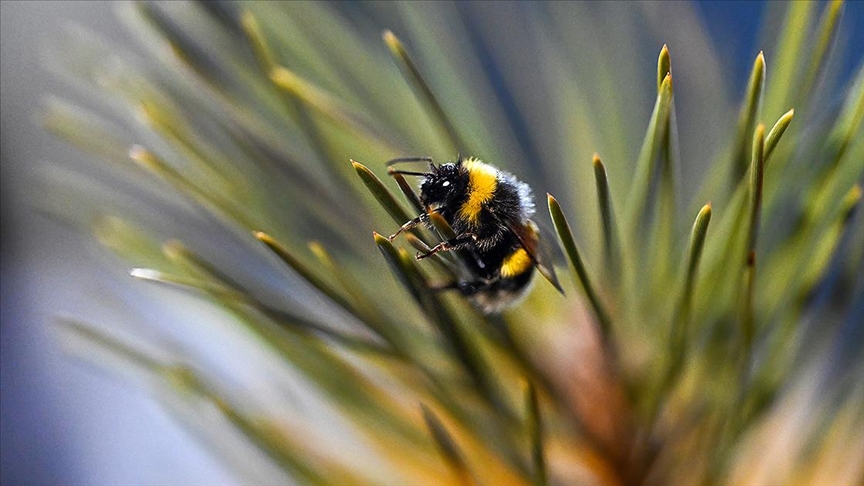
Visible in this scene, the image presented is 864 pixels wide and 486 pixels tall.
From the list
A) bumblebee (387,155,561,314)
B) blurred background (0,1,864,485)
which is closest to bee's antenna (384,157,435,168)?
bumblebee (387,155,561,314)

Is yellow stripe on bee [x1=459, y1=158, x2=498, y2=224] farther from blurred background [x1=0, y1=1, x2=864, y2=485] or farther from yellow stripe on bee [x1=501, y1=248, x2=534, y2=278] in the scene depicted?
blurred background [x1=0, y1=1, x2=864, y2=485]

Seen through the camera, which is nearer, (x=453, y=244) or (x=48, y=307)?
(x=453, y=244)

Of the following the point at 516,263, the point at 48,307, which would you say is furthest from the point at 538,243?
the point at 48,307

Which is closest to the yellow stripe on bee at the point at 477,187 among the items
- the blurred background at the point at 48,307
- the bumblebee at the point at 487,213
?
the bumblebee at the point at 487,213

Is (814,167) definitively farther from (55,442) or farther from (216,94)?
(55,442)

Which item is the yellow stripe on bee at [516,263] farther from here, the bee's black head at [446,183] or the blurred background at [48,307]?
the blurred background at [48,307]

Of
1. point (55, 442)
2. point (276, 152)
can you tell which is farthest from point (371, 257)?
point (55, 442)

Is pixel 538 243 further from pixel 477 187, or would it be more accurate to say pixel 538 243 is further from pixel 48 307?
pixel 48 307
